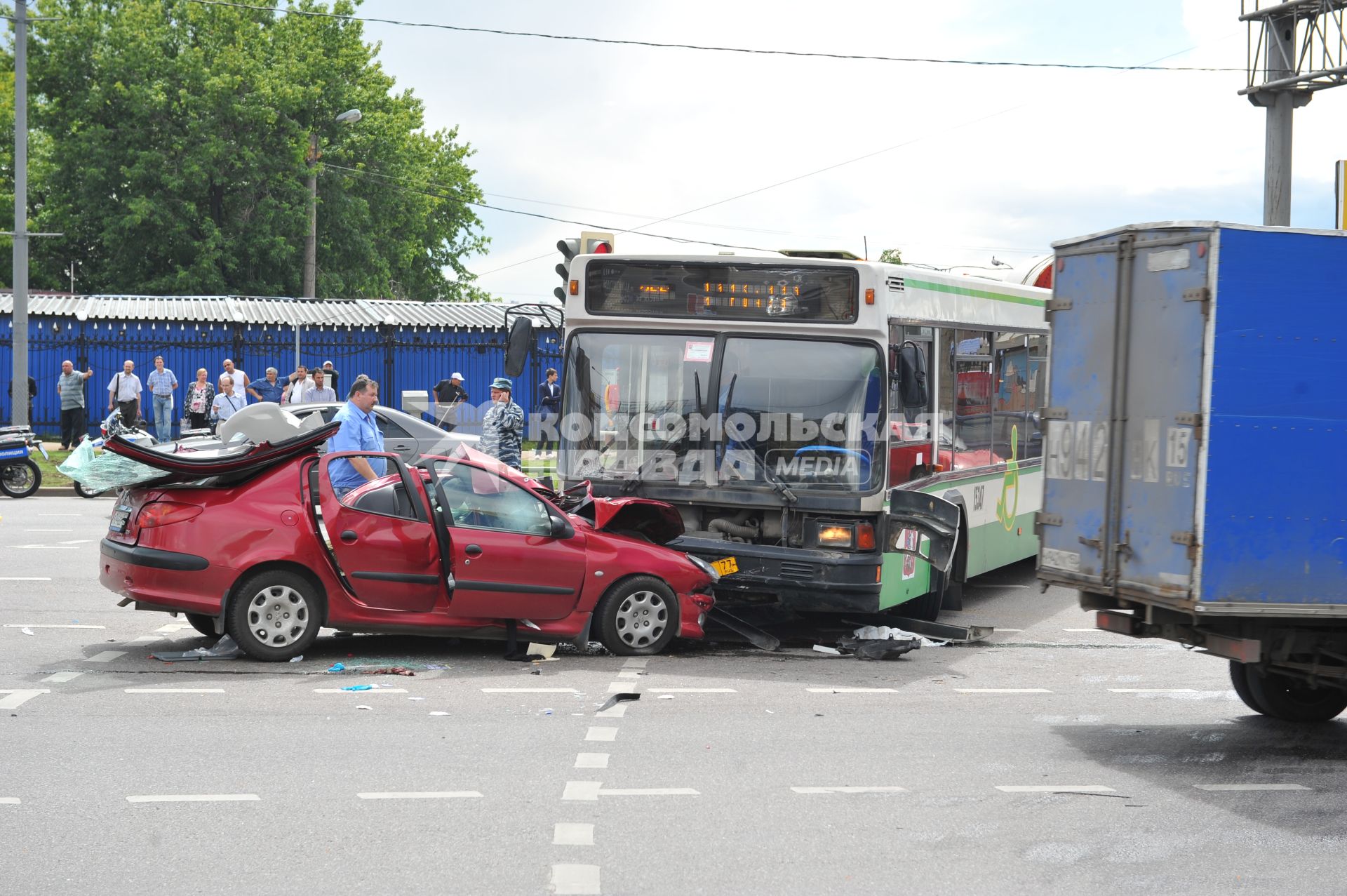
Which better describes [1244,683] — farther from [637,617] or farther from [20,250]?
[20,250]

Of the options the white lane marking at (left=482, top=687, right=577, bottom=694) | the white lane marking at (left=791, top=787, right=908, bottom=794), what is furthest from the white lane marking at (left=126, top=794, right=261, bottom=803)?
the white lane marking at (left=482, top=687, right=577, bottom=694)

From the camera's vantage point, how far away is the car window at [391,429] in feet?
61.1

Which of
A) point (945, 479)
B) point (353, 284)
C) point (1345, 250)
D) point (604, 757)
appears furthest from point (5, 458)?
point (353, 284)

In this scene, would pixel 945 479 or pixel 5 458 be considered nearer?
pixel 945 479

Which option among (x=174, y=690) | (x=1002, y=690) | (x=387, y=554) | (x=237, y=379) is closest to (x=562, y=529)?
(x=387, y=554)

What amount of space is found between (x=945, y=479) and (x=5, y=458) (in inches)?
582

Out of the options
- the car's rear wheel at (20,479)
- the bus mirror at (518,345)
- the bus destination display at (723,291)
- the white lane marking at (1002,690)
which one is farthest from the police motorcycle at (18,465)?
the white lane marking at (1002,690)

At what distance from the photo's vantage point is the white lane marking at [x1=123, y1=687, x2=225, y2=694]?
8.36 m

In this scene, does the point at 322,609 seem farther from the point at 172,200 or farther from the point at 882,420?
the point at 172,200

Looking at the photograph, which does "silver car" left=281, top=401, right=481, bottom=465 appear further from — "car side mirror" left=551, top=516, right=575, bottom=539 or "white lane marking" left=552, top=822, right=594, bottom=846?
"white lane marking" left=552, top=822, right=594, bottom=846

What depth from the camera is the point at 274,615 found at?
365 inches

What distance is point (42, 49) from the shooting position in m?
44.2

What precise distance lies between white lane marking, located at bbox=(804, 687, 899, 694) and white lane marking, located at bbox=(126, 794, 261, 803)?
3.91m

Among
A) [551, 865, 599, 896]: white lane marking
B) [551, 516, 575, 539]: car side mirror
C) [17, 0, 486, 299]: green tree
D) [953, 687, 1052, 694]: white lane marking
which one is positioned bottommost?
[953, 687, 1052, 694]: white lane marking
